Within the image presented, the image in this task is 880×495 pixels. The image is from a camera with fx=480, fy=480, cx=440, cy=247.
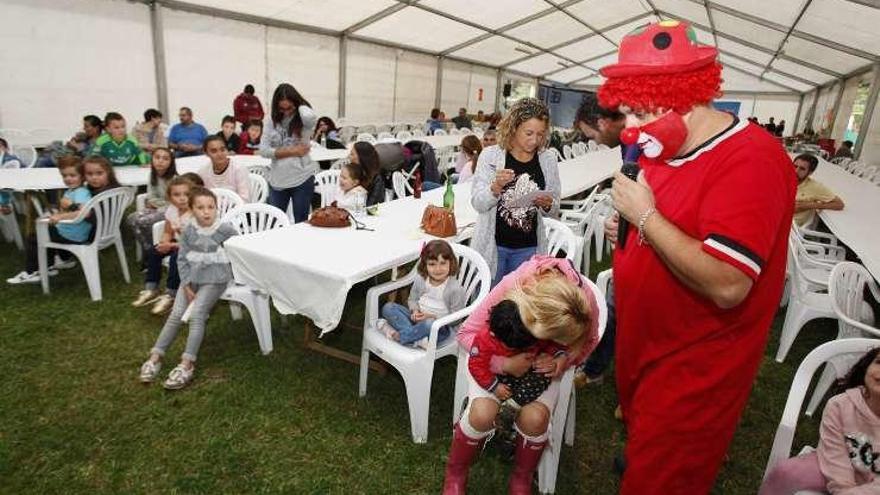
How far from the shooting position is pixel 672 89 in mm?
1019

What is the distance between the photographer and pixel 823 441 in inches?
66.4

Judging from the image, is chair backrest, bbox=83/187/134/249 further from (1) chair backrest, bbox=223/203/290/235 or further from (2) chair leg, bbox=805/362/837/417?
(2) chair leg, bbox=805/362/837/417

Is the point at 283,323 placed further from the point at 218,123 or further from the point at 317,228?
the point at 218,123

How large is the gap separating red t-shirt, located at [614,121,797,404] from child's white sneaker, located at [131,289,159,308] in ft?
11.7

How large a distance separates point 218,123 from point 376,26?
13.7 feet

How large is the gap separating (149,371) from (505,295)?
2.19 meters

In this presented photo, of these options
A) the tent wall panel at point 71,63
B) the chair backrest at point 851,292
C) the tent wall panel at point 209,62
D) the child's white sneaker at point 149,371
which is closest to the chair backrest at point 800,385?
the chair backrest at point 851,292

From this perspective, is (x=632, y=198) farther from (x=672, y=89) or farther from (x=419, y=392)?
(x=419, y=392)

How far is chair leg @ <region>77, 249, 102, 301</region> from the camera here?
3.60m

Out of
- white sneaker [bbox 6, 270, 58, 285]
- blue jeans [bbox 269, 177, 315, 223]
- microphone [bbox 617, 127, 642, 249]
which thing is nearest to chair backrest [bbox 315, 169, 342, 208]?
blue jeans [bbox 269, 177, 315, 223]

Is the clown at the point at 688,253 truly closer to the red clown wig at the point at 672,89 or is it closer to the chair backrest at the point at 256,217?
the red clown wig at the point at 672,89

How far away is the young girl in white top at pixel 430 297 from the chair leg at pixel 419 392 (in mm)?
152

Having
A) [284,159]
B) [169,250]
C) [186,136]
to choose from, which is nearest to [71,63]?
[186,136]

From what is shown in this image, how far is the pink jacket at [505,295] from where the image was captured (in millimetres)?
1770
